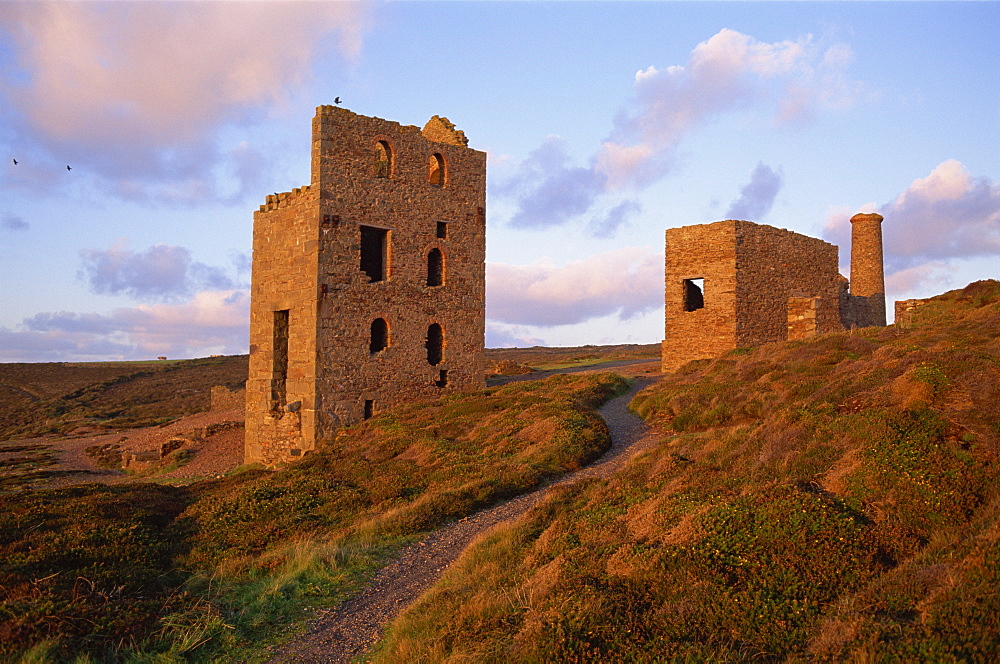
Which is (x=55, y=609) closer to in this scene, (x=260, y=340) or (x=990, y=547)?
(x=990, y=547)

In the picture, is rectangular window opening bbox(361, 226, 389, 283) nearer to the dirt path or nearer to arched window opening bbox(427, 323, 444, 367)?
arched window opening bbox(427, 323, 444, 367)

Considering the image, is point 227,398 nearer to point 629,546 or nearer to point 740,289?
point 740,289

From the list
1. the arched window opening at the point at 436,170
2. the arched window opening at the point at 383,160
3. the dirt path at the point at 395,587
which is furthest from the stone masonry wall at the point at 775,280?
the dirt path at the point at 395,587

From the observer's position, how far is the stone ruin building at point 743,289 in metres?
26.9

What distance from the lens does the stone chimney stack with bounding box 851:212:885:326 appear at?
121 ft

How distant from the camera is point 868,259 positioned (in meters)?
37.2

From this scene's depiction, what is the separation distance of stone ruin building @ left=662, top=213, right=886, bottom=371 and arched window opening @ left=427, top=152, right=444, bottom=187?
35.3ft

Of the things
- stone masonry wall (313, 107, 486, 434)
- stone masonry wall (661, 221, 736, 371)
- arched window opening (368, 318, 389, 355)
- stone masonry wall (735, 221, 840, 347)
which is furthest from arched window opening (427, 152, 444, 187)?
stone masonry wall (735, 221, 840, 347)

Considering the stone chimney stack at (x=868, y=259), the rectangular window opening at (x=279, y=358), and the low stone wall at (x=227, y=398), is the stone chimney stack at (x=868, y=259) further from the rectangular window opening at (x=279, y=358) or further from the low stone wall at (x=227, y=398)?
the low stone wall at (x=227, y=398)

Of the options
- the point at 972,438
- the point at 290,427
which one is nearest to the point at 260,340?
the point at 290,427

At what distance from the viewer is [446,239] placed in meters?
25.8

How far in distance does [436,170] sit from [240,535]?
19026 millimetres

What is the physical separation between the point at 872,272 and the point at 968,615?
37.2 m

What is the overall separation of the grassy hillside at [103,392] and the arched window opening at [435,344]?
29411mm
